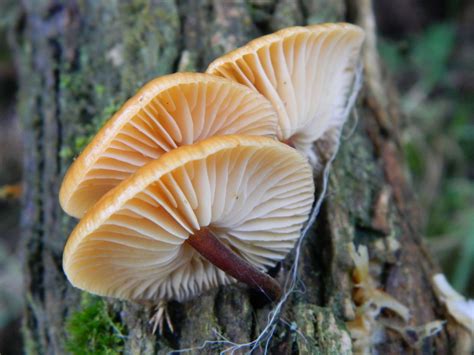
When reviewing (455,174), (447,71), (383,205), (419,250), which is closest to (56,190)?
(383,205)

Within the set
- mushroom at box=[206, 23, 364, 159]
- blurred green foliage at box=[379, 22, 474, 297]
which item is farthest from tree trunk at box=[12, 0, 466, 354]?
blurred green foliage at box=[379, 22, 474, 297]

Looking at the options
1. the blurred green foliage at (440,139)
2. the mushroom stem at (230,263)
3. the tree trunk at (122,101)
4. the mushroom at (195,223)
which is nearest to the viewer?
the mushroom at (195,223)

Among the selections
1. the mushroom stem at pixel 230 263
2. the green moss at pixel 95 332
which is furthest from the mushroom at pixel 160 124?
the green moss at pixel 95 332

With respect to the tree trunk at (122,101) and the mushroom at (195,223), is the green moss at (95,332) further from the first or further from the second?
the mushroom at (195,223)


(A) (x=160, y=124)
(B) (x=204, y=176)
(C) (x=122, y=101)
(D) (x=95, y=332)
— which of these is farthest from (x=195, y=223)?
(C) (x=122, y=101)

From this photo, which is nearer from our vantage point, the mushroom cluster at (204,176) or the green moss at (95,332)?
the mushroom cluster at (204,176)

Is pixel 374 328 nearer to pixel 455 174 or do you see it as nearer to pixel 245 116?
pixel 245 116
